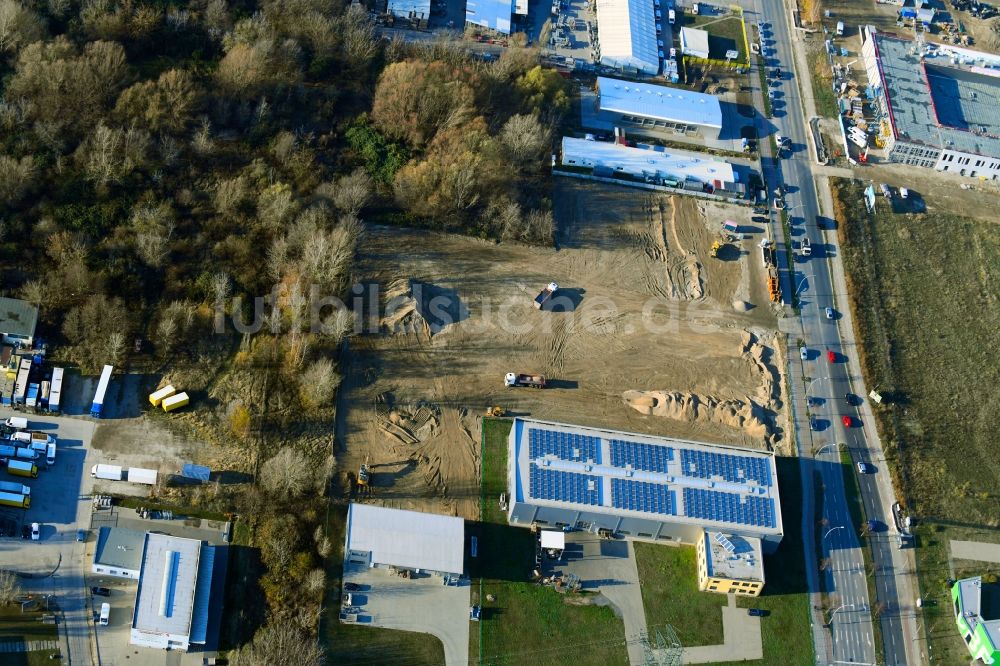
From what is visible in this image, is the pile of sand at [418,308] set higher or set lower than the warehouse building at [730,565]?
higher

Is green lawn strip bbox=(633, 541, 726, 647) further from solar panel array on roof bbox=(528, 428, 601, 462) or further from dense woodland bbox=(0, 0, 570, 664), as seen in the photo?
dense woodland bbox=(0, 0, 570, 664)

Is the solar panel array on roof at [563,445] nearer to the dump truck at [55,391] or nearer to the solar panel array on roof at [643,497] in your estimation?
the solar panel array on roof at [643,497]

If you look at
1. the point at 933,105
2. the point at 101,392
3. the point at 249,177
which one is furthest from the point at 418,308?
the point at 933,105

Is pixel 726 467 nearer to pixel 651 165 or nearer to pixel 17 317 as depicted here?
pixel 651 165

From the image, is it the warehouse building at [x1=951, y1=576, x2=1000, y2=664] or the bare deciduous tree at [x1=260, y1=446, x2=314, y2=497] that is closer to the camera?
the bare deciduous tree at [x1=260, y1=446, x2=314, y2=497]

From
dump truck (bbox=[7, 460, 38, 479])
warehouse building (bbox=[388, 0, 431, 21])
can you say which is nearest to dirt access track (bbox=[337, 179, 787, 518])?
dump truck (bbox=[7, 460, 38, 479])

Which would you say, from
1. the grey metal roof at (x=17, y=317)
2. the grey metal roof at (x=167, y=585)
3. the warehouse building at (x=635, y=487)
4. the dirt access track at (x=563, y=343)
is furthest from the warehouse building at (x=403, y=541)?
the grey metal roof at (x=17, y=317)

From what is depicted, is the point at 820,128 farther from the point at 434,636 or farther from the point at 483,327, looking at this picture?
the point at 434,636
